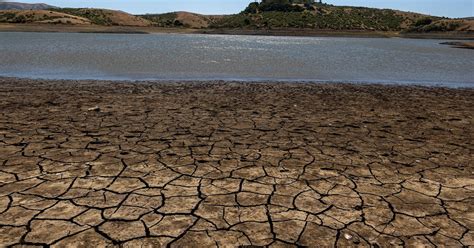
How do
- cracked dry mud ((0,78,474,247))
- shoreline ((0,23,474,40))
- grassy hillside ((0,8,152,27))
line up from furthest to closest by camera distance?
grassy hillside ((0,8,152,27)) → shoreline ((0,23,474,40)) → cracked dry mud ((0,78,474,247))

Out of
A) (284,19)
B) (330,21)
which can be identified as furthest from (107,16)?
(330,21)

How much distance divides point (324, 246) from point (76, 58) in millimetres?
20423

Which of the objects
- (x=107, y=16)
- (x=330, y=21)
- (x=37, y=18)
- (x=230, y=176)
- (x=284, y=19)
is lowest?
(x=230, y=176)

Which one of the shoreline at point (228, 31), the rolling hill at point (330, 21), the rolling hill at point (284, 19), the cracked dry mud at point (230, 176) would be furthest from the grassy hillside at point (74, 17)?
the cracked dry mud at point (230, 176)

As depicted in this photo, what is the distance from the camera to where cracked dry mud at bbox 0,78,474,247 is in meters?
3.31

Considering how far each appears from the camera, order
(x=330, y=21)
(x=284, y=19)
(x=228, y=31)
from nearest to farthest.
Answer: (x=228, y=31) < (x=330, y=21) < (x=284, y=19)

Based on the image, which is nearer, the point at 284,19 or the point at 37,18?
the point at 37,18

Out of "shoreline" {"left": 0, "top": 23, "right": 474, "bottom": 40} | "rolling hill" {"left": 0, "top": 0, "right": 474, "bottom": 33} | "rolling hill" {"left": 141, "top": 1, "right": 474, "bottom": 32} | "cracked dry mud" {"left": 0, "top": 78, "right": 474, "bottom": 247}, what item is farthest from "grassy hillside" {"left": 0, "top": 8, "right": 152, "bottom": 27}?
"cracked dry mud" {"left": 0, "top": 78, "right": 474, "bottom": 247}

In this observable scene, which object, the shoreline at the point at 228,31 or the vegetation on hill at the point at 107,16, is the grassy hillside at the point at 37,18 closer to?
the shoreline at the point at 228,31

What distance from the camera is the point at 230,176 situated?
4.55m

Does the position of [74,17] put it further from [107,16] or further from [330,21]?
[330,21]

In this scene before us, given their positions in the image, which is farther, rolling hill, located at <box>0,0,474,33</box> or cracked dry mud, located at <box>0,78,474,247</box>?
rolling hill, located at <box>0,0,474,33</box>

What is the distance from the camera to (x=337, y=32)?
247 feet

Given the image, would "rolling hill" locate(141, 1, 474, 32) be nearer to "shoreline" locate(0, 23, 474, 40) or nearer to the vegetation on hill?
"shoreline" locate(0, 23, 474, 40)
